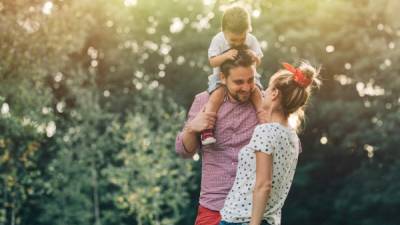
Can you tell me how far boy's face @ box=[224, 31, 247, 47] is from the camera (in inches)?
167

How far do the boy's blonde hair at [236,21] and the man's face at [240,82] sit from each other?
388 millimetres

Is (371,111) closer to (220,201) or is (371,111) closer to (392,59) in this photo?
(392,59)

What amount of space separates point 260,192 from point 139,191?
15.8 metres

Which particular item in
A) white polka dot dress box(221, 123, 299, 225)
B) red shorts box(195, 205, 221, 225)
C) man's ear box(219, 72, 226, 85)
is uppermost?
man's ear box(219, 72, 226, 85)

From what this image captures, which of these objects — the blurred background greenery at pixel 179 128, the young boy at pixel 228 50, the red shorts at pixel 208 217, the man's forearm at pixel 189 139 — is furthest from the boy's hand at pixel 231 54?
the blurred background greenery at pixel 179 128

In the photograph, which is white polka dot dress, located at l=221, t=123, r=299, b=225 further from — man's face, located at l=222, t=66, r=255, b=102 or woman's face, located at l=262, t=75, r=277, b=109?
man's face, located at l=222, t=66, r=255, b=102

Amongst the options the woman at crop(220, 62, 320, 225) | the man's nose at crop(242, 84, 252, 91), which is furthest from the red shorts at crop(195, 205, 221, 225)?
the man's nose at crop(242, 84, 252, 91)

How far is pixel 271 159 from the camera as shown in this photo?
353cm

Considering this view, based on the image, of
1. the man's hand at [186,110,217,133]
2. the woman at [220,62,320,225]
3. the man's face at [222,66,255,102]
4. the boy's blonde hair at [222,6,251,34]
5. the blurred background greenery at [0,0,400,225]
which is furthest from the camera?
the blurred background greenery at [0,0,400,225]

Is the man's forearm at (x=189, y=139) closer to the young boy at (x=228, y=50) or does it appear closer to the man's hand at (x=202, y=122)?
the man's hand at (x=202, y=122)

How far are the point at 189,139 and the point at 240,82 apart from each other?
0.41 metres

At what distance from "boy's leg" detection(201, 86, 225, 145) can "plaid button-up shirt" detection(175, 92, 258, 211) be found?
0.03 meters

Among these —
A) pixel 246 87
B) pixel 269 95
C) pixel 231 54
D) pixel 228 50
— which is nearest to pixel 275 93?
pixel 269 95

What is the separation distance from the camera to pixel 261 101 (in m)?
3.97
